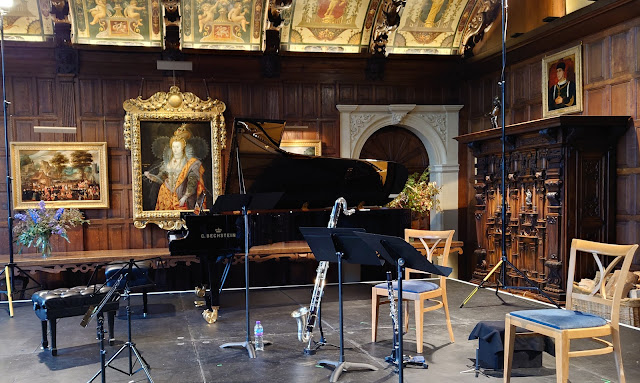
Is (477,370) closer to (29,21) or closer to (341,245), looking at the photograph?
(341,245)

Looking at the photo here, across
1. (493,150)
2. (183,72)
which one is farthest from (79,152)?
(493,150)

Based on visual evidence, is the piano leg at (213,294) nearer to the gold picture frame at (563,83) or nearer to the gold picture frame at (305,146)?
the gold picture frame at (305,146)

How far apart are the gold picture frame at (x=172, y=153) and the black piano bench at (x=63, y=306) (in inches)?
126

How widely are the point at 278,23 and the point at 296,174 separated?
3071mm

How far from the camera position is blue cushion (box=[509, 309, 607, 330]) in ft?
10.8

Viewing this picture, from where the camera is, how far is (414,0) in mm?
8383

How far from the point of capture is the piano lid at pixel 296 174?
212 inches

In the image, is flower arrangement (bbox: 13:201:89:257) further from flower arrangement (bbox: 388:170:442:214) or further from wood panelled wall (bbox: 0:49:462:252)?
flower arrangement (bbox: 388:170:442:214)

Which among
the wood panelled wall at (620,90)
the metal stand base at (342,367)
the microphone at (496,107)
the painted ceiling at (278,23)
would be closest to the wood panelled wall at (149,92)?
the painted ceiling at (278,23)

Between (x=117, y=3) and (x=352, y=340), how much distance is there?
5.87 metres

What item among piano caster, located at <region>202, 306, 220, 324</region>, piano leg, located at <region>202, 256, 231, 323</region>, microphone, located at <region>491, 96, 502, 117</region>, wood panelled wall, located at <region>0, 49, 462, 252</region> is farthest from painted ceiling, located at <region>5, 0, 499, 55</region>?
piano caster, located at <region>202, 306, 220, 324</region>

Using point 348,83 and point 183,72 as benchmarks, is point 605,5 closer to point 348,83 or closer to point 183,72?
point 348,83

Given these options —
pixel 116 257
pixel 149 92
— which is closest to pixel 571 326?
pixel 116 257

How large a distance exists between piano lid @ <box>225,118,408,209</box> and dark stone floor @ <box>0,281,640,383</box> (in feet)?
4.15
